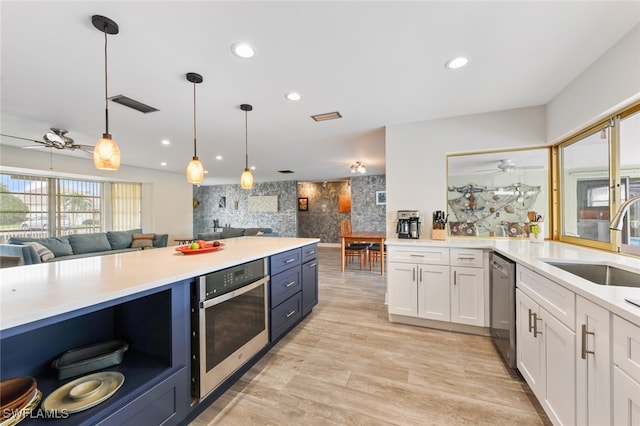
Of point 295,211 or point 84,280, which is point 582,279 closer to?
point 84,280

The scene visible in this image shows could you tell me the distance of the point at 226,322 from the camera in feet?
5.49

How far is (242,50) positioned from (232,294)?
5.43 feet

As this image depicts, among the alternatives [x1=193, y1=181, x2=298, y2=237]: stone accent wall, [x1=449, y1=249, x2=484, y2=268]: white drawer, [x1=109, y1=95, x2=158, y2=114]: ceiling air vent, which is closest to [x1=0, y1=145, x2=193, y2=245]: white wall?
[x1=193, y1=181, x2=298, y2=237]: stone accent wall

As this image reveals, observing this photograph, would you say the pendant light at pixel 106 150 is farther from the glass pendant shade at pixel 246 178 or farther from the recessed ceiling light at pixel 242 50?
the glass pendant shade at pixel 246 178

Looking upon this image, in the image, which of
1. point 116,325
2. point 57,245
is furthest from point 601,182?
point 57,245

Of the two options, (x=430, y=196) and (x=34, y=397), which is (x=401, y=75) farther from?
(x=34, y=397)

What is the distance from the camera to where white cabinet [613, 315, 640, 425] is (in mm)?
827

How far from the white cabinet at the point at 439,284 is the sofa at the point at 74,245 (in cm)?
478

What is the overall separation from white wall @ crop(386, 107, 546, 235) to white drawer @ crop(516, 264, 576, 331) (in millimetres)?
1343

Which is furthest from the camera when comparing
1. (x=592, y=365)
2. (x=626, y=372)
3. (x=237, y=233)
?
(x=237, y=233)

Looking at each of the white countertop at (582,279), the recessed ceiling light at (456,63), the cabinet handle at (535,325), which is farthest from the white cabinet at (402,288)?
the recessed ceiling light at (456,63)

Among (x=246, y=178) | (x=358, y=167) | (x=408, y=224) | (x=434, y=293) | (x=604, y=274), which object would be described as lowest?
(x=434, y=293)

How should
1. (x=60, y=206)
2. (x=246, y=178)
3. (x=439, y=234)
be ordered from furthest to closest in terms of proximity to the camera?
(x=60, y=206), (x=439, y=234), (x=246, y=178)

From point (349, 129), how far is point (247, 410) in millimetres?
3138
